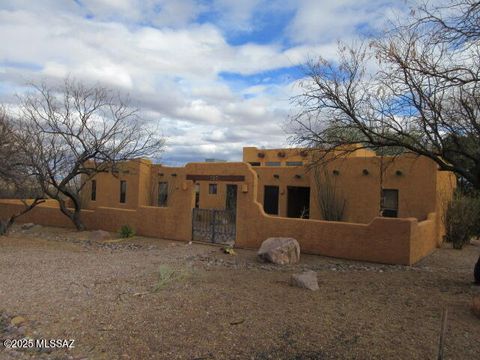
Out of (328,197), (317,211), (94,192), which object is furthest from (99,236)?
(94,192)

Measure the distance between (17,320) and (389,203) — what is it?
14696 mm

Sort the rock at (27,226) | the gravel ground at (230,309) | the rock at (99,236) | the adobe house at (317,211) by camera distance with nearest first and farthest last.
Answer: the gravel ground at (230,309) < the adobe house at (317,211) < the rock at (99,236) < the rock at (27,226)

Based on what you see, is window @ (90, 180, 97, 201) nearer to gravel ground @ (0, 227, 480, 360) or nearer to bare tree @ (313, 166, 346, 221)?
bare tree @ (313, 166, 346, 221)

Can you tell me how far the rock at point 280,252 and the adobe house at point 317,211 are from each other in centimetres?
139

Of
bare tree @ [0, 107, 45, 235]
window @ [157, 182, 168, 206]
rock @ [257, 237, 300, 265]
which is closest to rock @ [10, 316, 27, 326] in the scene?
rock @ [257, 237, 300, 265]

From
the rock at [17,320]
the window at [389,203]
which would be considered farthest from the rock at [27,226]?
the window at [389,203]

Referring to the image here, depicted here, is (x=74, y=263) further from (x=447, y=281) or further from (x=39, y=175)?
(x=447, y=281)

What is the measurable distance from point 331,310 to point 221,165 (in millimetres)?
9237

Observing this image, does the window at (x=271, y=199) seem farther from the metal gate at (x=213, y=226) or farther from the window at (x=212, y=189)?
the metal gate at (x=213, y=226)

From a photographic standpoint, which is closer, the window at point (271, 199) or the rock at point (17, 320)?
the rock at point (17, 320)

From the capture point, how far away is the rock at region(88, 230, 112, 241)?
16.9 m

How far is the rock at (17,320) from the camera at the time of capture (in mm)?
6113

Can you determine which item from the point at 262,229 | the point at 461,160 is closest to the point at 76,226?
the point at 262,229

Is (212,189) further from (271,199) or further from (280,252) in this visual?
(280,252)
